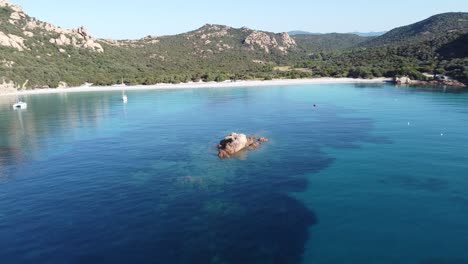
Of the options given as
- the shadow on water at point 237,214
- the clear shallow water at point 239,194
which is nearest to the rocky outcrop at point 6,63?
the clear shallow water at point 239,194

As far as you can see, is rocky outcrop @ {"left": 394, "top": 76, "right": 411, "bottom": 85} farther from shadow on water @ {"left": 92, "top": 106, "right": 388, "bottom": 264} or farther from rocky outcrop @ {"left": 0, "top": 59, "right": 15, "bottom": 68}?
rocky outcrop @ {"left": 0, "top": 59, "right": 15, "bottom": 68}

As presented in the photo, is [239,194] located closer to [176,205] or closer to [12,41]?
[176,205]

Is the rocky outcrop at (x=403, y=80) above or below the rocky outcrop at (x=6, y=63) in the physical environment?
below

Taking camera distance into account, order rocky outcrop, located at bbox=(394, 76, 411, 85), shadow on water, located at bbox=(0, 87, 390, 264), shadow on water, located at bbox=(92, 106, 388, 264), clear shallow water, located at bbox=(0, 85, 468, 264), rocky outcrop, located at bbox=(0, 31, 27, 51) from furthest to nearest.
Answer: rocky outcrop, located at bbox=(0, 31, 27, 51), rocky outcrop, located at bbox=(394, 76, 411, 85), clear shallow water, located at bbox=(0, 85, 468, 264), shadow on water, located at bbox=(0, 87, 390, 264), shadow on water, located at bbox=(92, 106, 388, 264)

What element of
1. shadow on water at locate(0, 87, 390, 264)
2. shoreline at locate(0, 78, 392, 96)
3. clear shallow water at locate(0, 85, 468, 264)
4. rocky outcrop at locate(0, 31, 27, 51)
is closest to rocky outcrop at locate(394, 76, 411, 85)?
shoreline at locate(0, 78, 392, 96)

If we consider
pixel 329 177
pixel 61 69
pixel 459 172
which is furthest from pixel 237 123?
pixel 61 69

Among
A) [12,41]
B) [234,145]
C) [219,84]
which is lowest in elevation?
[234,145]

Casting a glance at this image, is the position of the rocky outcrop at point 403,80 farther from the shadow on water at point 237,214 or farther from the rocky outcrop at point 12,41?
the rocky outcrop at point 12,41

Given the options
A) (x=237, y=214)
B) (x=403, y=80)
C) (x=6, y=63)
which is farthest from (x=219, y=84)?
(x=237, y=214)

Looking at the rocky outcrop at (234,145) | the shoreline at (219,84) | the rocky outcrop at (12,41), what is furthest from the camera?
the rocky outcrop at (12,41)

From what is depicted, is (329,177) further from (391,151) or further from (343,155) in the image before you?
(391,151)
